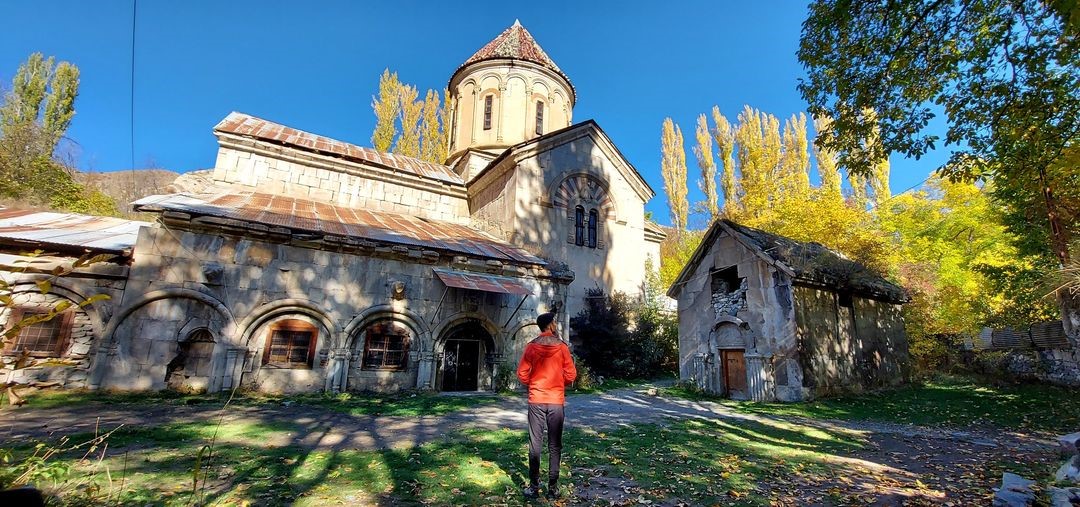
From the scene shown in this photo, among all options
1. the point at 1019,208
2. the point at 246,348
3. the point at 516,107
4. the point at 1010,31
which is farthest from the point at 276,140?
the point at 1019,208

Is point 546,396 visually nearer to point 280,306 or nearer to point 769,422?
point 769,422

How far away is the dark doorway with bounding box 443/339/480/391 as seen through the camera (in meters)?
11.1

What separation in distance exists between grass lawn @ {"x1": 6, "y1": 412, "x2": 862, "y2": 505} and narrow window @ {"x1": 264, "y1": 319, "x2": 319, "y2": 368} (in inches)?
129

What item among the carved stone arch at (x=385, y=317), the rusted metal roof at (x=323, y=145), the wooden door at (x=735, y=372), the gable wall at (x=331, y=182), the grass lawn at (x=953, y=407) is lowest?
the grass lawn at (x=953, y=407)

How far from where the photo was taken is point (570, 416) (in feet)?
26.8

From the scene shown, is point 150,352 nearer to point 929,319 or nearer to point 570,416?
point 570,416

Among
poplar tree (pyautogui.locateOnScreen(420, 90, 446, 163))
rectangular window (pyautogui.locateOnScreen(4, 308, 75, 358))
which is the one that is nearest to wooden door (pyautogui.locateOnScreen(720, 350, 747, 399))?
rectangular window (pyautogui.locateOnScreen(4, 308, 75, 358))

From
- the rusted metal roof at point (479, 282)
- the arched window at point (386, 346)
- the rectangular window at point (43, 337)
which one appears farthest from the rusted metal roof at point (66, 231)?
the rusted metal roof at point (479, 282)

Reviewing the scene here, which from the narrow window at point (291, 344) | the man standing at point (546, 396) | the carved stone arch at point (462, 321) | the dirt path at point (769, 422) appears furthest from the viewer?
the carved stone arch at point (462, 321)

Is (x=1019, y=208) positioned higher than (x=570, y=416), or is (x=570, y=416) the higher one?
(x=1019, y=208)

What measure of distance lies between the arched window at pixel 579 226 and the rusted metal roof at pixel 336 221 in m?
3.71

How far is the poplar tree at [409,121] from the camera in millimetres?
26047

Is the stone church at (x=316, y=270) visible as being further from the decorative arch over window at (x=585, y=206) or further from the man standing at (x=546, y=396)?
the man standing at (x=546, y=396)

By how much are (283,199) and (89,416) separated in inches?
322
